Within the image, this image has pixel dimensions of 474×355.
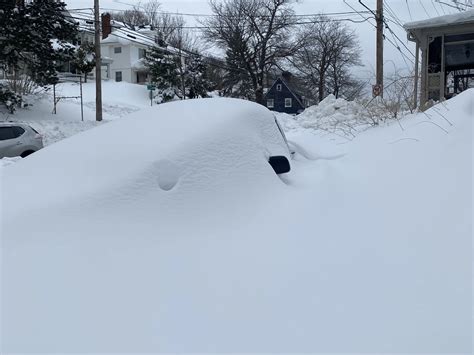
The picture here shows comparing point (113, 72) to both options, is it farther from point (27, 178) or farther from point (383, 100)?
point (27, 178)

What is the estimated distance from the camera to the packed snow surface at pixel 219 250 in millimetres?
2045

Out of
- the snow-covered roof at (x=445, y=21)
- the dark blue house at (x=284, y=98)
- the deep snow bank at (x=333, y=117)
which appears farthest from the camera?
the dark blue house at (x=284, y=98)

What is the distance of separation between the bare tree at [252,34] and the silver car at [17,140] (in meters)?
33.1

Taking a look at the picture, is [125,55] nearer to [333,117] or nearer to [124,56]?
[124,56]

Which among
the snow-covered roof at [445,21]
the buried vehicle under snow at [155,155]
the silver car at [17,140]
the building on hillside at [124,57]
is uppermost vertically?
the building on hillside at [124,57]

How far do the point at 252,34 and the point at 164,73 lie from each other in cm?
1022

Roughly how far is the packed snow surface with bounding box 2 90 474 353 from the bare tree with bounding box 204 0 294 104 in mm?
40312

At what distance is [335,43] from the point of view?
52.5 metres

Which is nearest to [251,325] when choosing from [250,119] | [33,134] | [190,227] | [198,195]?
[190,227]

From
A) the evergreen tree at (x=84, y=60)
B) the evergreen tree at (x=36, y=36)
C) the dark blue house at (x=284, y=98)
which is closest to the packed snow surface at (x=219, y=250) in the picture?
the evergreen tree at (x=36, y=36)

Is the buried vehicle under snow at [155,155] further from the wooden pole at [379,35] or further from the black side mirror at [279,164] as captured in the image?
the wooden pole at [379,35]

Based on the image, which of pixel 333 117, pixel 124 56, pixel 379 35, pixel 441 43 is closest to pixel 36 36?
pixel 333 117

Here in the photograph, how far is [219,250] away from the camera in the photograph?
265cm

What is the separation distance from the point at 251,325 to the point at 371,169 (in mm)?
2897
